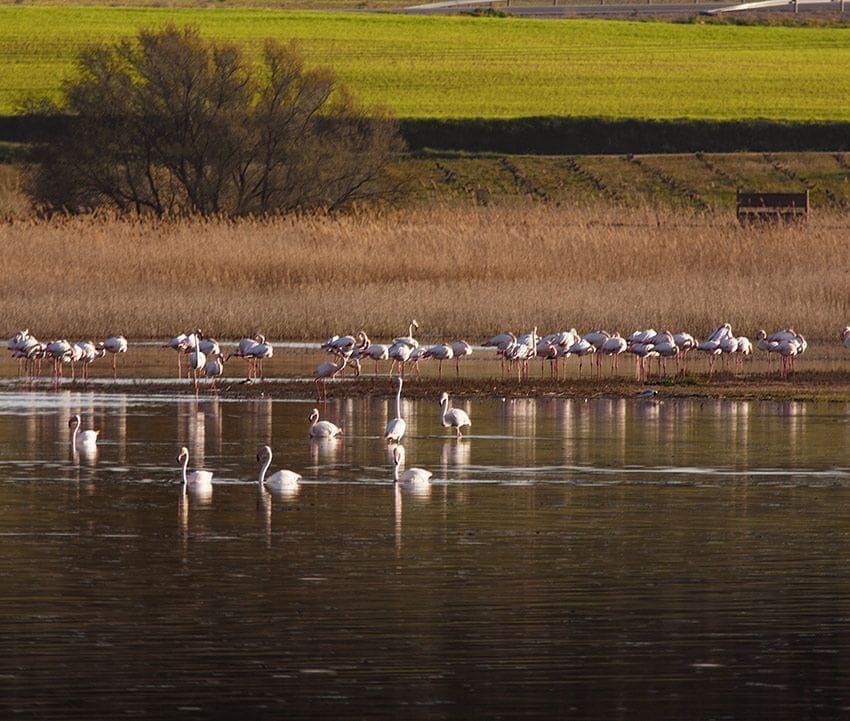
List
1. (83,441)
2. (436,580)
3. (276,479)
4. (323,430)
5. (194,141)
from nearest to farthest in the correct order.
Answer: (436,580), (276,479), (83,441), (323,430), (194,141)

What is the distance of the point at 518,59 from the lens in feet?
259

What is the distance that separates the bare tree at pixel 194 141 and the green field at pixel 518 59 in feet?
62.4

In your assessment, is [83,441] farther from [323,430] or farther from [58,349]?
[58,349]

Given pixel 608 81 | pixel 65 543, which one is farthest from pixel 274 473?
pixel 608 81

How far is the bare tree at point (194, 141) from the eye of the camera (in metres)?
44.8

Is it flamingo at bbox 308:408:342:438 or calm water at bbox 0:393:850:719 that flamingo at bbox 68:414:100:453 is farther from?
flamingo at bbox 308:408:342:438

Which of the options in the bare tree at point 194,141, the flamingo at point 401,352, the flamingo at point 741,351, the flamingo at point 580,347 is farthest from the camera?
the bare tree at point 194,141

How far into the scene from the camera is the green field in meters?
69.2

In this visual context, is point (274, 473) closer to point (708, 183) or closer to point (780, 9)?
point (708, 183)

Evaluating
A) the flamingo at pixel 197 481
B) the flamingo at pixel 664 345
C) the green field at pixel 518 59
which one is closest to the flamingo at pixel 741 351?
the flamingo at pixel 664 345

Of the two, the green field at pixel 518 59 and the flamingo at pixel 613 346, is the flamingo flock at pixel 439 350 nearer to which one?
the flamingo at pixel 613 346

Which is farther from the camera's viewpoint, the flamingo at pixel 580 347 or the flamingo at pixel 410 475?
the flamingo at pixel 580 347

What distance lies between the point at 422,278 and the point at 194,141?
14559 mm

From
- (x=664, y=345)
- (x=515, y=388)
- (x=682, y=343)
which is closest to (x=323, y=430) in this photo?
(x=515, y=388)
